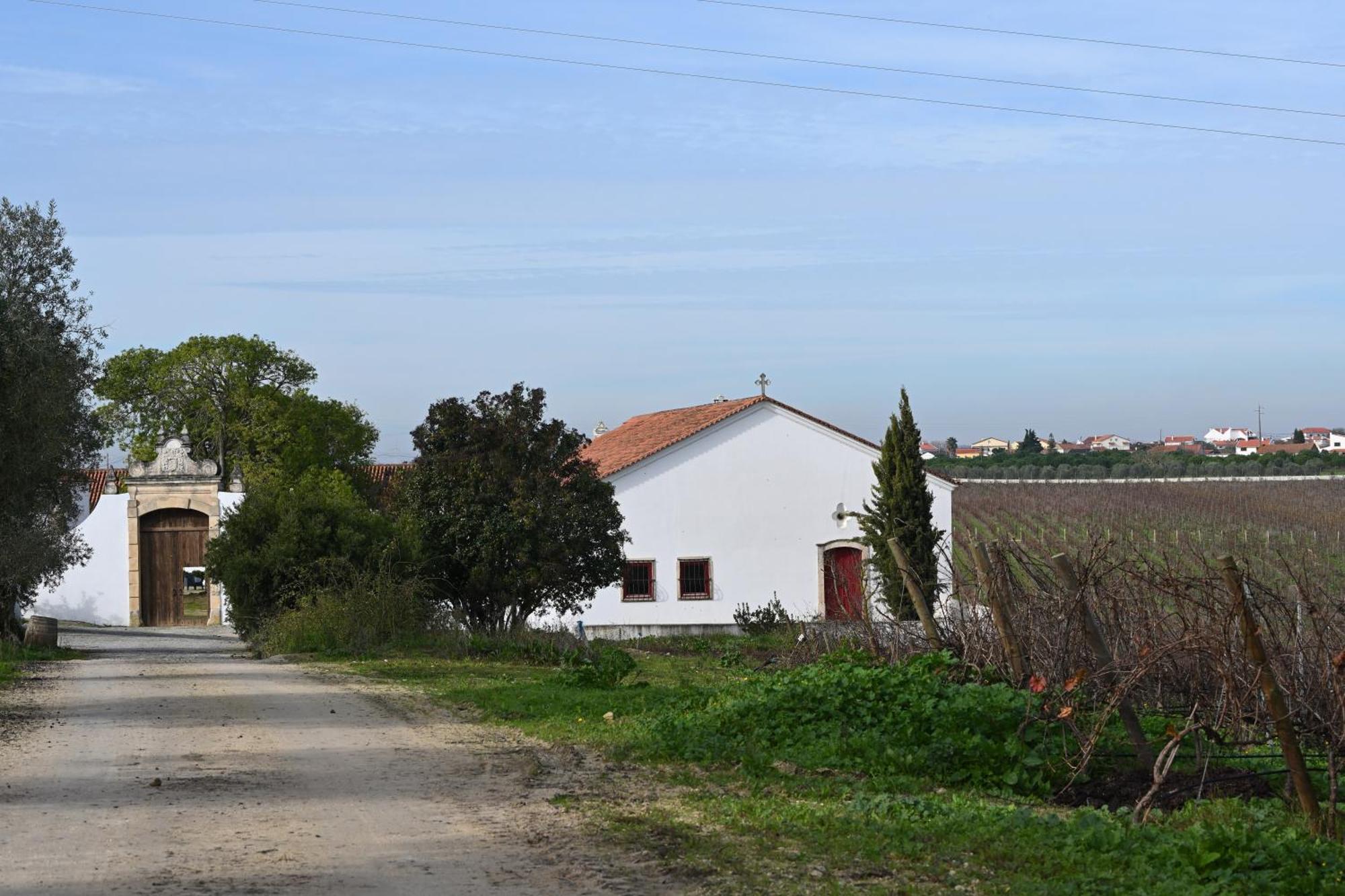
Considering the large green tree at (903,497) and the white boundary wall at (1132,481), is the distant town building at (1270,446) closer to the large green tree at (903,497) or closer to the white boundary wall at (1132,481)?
the white boundary wall at (1132,481)

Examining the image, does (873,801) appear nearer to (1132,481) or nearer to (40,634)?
(40,634)

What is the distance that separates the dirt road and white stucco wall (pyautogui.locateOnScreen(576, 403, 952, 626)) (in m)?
25.5

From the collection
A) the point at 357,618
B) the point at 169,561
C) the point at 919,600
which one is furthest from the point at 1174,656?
the point at 169,561

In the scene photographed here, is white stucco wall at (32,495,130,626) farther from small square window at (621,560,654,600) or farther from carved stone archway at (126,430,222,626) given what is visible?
small square window at (621,560,654,600)

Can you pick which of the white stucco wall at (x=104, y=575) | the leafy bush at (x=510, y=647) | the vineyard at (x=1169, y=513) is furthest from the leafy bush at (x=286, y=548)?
the vineyard at (x=1169, y=513)

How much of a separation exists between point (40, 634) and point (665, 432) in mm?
22264

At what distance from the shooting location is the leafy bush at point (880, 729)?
31.1 feet

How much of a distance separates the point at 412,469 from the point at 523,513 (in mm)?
2364

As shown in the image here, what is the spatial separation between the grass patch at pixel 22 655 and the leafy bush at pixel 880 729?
35.7 ft

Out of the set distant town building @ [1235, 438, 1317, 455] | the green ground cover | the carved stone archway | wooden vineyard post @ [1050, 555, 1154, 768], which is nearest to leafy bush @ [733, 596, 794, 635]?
the carved stone archway

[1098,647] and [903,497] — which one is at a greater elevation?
[903,497]

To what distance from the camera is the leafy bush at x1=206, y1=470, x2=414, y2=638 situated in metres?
22.8

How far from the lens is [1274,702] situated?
763 cm

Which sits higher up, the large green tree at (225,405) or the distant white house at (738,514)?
the large green tree at (225,405)
